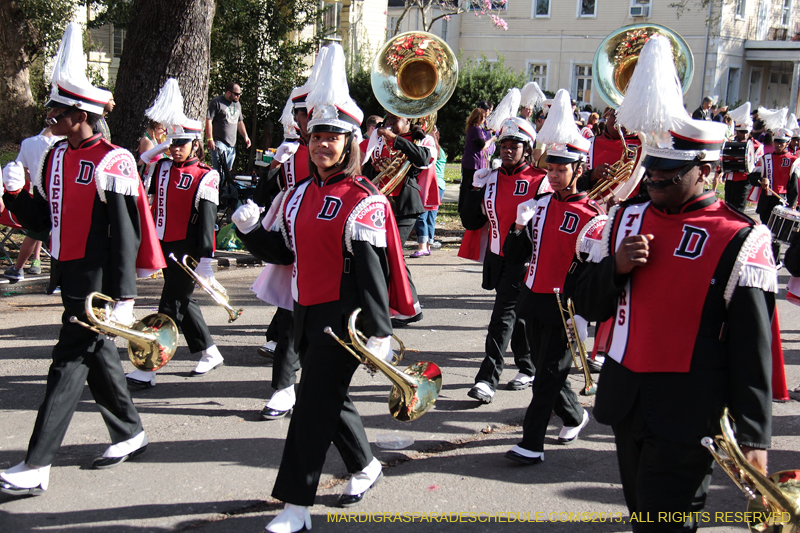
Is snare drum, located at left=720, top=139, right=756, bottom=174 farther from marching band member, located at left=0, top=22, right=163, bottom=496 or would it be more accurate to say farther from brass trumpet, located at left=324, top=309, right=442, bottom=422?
marching band member, located at left=0, top=22, right=163, bottom=496

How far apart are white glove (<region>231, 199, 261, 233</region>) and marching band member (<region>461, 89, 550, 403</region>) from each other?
2309 millimetres

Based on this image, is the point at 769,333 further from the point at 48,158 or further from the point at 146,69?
the point at 146,69

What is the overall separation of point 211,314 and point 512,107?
4199 millimetres

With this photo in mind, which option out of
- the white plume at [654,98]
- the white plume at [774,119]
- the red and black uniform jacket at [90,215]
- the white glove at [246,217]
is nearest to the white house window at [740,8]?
the white plume at [774,119]

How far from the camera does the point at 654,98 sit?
9.35 ft

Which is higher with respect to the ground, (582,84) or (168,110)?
(582,84)

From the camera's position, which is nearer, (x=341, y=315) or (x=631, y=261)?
(x=631, y=261)

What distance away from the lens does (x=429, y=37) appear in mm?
8203

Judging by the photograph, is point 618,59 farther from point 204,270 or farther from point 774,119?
point 204,270

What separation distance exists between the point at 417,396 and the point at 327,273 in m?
0.72

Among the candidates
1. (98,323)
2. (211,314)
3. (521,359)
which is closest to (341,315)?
(98,323)

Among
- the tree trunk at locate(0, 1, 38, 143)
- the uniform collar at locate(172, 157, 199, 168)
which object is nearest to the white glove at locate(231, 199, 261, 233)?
the uniform collar at locate(172, 157, 199, 168)

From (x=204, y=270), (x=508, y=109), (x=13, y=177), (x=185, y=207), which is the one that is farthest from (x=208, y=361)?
(x=508, y=109)

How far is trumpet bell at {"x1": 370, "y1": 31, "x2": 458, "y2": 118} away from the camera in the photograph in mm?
7922
